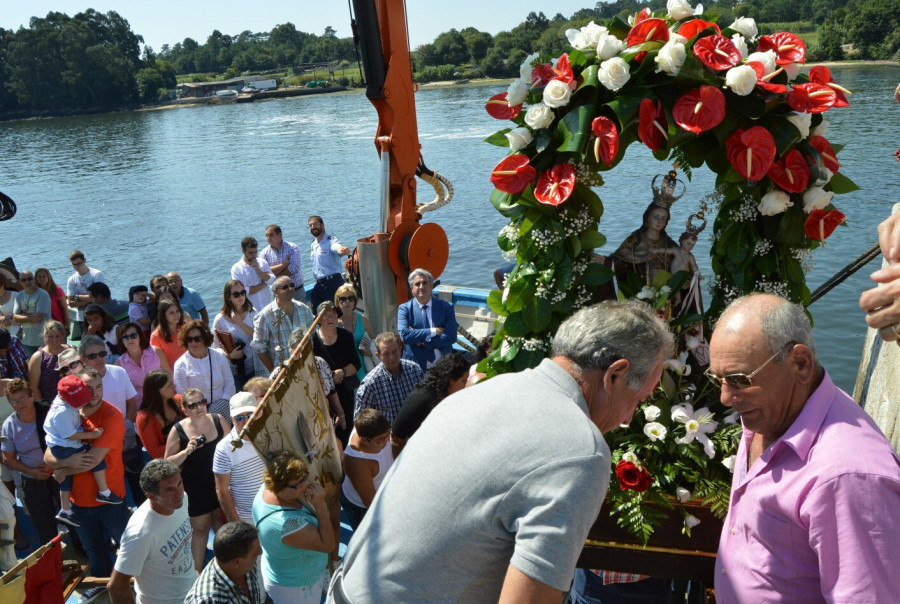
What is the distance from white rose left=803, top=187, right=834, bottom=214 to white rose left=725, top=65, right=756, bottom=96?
57 cm

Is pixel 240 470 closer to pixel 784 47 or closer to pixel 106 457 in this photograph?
pixel 106 457

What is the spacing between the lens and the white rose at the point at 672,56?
3449mm

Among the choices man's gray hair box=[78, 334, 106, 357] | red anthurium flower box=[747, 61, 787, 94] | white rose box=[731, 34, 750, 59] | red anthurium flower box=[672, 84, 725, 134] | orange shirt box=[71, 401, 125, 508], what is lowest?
orange shirt box=[71, 401, 125, 508]

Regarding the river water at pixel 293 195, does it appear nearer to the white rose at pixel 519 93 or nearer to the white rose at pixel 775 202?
the white rose at pixel 775 202

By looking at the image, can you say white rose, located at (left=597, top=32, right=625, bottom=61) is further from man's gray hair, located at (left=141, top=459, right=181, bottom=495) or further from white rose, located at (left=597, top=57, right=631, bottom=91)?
man's gray hair, located at (left=141, top=459, right=181, bottom=495)

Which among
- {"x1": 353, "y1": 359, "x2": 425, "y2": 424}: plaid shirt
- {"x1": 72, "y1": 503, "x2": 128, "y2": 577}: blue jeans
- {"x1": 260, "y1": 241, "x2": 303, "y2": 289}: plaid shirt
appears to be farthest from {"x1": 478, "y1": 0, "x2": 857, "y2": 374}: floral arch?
{"x1": 260, "y1": 241, "x2": 303, "y2": 289}: plaid shirt

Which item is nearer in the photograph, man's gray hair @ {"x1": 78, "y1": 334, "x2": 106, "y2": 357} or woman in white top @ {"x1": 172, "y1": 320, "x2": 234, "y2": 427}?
man's gray hair @ {"x1": 78, "y1": 334, "x2": 106, "y2": 357}

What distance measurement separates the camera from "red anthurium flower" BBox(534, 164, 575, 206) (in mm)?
3627

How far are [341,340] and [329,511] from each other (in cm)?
263

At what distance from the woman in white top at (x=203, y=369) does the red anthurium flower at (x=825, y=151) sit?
475cm

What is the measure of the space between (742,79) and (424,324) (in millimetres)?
3928

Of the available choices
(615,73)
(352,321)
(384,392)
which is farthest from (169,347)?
(615,73)

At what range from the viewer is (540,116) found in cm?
371

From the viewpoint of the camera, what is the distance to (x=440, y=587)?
183 centimetres
